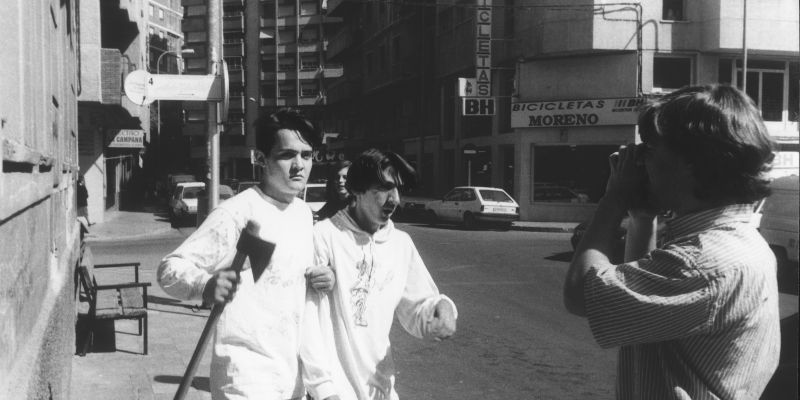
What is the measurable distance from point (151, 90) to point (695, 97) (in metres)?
7.70

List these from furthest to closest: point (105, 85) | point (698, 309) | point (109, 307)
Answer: point (105, 85) < point (109, 307) < point (698, 309)

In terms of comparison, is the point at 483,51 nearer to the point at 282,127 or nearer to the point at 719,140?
the point at 282,127

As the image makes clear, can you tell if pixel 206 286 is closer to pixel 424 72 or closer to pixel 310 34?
pixel 424 72

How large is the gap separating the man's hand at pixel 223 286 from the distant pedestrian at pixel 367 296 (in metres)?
0.77

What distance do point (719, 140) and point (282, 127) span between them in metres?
2.10

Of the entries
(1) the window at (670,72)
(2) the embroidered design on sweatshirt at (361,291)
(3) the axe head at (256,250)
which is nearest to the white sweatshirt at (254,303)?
(2) the embroidered design on sweatshirt at (361,291)

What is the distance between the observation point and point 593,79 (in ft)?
99.8

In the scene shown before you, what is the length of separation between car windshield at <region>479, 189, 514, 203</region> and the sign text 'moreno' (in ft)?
13.6

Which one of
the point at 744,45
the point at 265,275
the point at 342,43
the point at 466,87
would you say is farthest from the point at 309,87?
the point at 265,275

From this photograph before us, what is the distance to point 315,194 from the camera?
25.4m

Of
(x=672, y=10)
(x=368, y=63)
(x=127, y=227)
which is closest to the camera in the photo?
(x=127, y=227)

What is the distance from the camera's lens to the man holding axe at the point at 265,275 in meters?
3.36

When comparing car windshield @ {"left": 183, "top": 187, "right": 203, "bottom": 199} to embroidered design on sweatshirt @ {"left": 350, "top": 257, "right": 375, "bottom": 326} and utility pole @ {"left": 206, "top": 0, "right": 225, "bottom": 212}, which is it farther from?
embroidered design on sweatshirt @ {"left": 350, "top": 257, "right": 375, "bottom": 326}


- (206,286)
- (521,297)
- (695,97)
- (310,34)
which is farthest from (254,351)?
(310,34)
